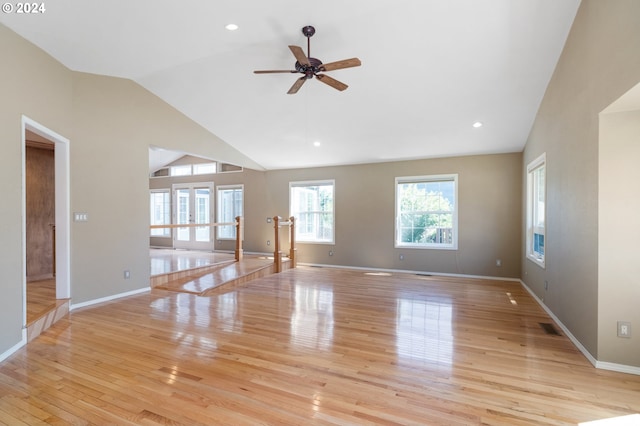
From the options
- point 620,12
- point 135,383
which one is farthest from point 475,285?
point 135,383

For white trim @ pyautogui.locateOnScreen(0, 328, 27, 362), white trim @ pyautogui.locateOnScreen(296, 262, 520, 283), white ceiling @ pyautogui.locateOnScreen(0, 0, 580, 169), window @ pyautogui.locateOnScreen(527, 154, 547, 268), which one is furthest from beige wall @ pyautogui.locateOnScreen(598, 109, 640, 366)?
white trim @ pyautogui.locateOnScreen(0, 328, 27, 362)

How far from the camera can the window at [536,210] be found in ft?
15.2

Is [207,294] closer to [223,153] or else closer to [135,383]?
[135,383]

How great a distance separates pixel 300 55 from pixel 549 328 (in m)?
3.98

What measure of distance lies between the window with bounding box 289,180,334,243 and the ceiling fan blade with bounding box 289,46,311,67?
15.0 feet

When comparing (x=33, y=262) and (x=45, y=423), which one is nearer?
(x=45, y=423)

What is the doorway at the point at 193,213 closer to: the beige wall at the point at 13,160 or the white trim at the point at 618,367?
the beige wall at the point at 13,160

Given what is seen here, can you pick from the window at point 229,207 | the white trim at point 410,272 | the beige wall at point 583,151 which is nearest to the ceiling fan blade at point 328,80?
the beige wall at point 583,151

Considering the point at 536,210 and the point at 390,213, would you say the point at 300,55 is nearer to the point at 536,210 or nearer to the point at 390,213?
the point at 536,210

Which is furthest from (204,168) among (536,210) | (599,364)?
(599,364)

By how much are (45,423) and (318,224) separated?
6412 mm

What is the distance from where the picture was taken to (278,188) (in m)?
8.35

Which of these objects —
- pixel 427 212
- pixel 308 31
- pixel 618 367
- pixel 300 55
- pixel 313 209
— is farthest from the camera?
pixel 313 209

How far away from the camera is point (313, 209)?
26.6 feet
